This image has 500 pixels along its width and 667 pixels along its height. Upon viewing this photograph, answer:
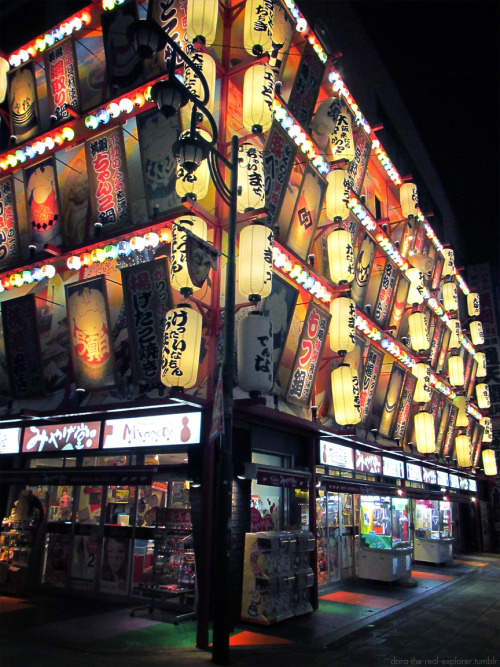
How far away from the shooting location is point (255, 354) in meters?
10.4

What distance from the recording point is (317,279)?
566 inches

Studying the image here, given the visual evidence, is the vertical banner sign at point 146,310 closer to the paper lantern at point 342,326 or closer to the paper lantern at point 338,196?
the paper lantern at point 342,326

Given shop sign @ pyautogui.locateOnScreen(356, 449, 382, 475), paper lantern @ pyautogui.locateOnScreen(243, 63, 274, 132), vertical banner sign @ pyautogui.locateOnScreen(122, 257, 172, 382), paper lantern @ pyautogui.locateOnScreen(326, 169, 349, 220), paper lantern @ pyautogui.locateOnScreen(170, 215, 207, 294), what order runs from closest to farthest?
paper lantern @ pyautogui.locateOnScreen(170, 215, 207, 294), vertical banner sign @ pyautogui.locateOnScreen(122, 257, 172, 382), paper lantern @ pyautogui.locateOnScreen(243, 63, 274, 132), paper lantern @ pyautogui.locateOnScreen(326, 169, 349, 220), shop sign @ pyautogui.locateOnScreen(356, 449, 382, 475)

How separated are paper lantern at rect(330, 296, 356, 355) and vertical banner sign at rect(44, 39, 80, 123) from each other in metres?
8.96

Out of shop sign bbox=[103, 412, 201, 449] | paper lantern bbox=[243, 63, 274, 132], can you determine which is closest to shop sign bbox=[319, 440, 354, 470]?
shop sign bbox=[103, 412, 201, 449]

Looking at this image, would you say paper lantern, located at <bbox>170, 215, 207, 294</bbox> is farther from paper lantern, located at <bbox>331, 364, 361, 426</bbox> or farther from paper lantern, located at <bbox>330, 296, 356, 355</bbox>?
paper lantern, located at <bbox>331, 364, 361, 426</bbox>

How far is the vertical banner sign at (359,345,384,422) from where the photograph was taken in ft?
57.2

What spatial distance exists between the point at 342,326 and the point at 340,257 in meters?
2.02

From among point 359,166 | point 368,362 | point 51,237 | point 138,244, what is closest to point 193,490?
point 138,244

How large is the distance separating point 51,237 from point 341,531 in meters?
12.4

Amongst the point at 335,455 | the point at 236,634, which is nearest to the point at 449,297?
the point at 335,455

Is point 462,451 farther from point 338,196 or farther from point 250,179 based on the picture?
point 250,179

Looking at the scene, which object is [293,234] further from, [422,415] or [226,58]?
[422,415]

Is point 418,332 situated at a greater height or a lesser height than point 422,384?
greater
